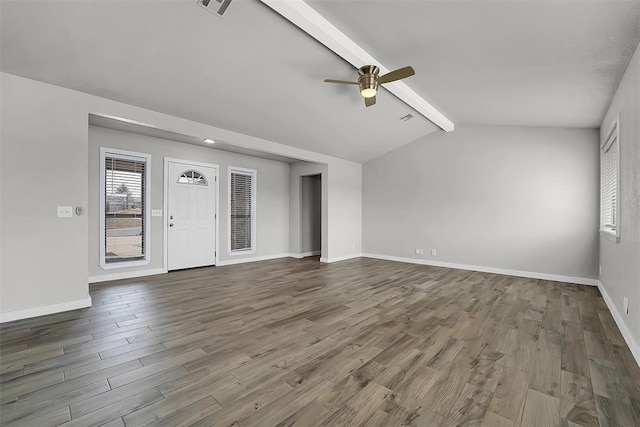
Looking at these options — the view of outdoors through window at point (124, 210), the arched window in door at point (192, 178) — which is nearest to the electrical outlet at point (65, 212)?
the view of outdoors through window at point (124, 210)

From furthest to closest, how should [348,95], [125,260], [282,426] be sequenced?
[125,260] → [348,95] → [282,426]

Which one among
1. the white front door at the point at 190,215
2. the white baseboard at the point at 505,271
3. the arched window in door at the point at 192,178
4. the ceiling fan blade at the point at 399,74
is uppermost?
the ceiling fan blade at the point at 399,74

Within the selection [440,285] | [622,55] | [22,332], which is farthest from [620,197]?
[22,332]

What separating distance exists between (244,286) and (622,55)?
201 inches

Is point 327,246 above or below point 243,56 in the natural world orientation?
below

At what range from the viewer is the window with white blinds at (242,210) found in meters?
6.58

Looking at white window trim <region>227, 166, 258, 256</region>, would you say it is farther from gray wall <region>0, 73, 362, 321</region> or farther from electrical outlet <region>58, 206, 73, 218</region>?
electrical outlet <region>58, 206, 73, 218</region>

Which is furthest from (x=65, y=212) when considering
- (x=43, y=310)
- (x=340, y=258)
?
(x=340, y=258)

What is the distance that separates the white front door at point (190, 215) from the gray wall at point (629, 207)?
6.20 m

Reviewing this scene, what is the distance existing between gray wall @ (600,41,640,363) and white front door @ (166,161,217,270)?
620 centimetres

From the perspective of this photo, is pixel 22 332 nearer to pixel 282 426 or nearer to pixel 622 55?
pixel 282 426

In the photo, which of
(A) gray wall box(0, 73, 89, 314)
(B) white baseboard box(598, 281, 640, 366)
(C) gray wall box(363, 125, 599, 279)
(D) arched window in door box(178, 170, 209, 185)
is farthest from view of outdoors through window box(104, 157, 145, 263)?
(B) white baseboard box(598, 281, 640, 366)

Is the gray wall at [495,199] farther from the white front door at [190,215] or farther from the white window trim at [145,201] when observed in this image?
the white window trim at [145,201]

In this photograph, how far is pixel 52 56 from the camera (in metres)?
2.84
